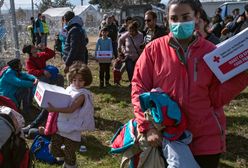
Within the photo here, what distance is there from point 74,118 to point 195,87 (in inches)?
80.2

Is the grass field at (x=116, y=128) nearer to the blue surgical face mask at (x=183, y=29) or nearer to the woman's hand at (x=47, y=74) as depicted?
the woman's hand at (x=47, y=74)

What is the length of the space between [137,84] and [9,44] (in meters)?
15.3

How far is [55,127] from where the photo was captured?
4332 millimetres

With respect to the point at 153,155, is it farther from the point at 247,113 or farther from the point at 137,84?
the point at 247,113

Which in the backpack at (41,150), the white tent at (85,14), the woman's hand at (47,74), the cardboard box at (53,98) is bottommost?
the white tent at (85,14)

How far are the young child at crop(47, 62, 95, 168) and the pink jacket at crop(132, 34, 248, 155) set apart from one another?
1693 mm

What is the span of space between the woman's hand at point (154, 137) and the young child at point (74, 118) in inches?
68.1

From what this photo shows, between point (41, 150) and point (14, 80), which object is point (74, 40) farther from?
point (41, 150)

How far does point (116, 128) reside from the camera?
21.2 feet

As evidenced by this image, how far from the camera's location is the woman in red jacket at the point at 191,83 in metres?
2.49

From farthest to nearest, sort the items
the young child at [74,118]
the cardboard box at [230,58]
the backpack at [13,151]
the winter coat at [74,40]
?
the winter coat at [74,40], the young child at [74,118], the backpack at [13,151], the cardboard box at [230,58]

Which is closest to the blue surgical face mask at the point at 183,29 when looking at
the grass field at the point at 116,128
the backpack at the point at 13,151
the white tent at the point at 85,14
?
the backpack at the point at 13,151

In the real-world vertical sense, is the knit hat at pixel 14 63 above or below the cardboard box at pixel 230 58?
below

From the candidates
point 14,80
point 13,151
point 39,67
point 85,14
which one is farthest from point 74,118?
point 85,14
